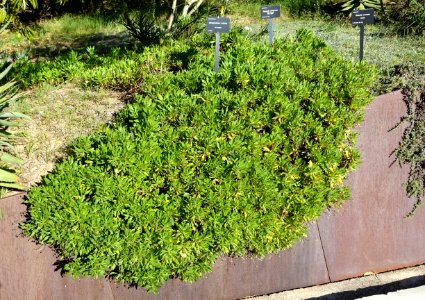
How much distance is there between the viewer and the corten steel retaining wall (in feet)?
14.8

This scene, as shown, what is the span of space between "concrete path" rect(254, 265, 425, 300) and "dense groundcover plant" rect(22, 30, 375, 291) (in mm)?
722

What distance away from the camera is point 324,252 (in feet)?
17.5

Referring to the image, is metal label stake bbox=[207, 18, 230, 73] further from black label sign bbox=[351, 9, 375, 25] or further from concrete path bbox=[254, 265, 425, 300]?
concrete path bbox=[254, 265, 425, 300]

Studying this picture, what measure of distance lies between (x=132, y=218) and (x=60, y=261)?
0.78m

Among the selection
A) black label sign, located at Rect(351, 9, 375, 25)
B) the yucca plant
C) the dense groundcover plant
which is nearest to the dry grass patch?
the yucca plant

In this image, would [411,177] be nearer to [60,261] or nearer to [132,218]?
[132,218]

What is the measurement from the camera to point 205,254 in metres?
4.44

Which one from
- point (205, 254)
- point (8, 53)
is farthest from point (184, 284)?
point (8, 53)

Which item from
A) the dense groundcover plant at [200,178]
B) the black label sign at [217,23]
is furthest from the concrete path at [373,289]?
the black label sign at [217,23]

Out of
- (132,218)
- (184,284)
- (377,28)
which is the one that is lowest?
(184,284)

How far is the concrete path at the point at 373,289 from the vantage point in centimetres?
508

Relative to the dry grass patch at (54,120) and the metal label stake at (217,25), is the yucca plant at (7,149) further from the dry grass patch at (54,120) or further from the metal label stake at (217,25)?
the metal label stake at (217,25)

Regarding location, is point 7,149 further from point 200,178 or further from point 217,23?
point 217,23

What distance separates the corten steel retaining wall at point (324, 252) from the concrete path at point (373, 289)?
7 centimetres
